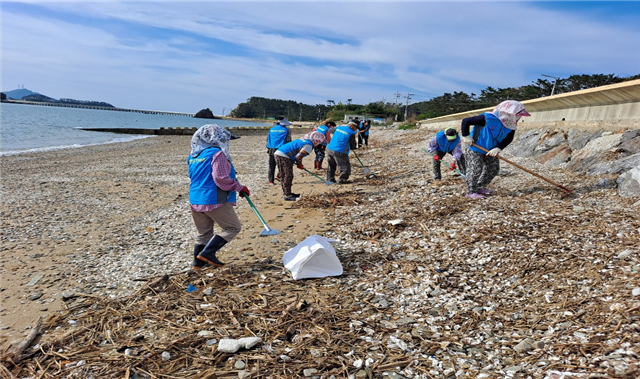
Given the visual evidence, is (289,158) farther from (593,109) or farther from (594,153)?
(593,109)

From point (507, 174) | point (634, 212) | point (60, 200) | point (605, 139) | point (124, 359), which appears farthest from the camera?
point (60, 200)

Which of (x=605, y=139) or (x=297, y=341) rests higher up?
(x=605, y=139)

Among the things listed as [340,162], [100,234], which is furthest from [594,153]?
[100,234]

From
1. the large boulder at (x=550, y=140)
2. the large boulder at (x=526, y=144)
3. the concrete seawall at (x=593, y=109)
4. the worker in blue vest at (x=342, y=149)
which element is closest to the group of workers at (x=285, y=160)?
the worker in blue vest at (x=342, y=149)

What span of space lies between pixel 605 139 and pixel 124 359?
393 inches

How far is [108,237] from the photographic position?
724 cm

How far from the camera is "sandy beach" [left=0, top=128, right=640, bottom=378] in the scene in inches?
131

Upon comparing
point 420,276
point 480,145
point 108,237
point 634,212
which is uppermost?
point 480,145

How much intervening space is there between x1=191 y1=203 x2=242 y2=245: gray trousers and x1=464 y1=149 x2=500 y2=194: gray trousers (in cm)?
497

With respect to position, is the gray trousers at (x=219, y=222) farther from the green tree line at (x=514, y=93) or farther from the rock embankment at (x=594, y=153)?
the green tree line at (x=514, y=93)

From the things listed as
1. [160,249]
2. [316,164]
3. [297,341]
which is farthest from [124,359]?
[316,164]

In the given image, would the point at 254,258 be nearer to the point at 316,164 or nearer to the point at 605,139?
the point at 605,139

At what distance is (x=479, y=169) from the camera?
7484 millimetres

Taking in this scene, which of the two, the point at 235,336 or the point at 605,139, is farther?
the point at 605,139
